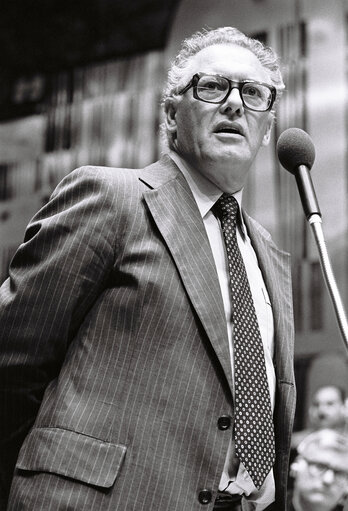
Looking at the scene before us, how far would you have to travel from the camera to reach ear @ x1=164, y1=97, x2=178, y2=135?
1842mm

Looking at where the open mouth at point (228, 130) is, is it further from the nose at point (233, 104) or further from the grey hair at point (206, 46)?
the grey hair at point (206, 46)

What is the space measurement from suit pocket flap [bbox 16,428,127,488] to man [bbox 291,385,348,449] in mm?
2051

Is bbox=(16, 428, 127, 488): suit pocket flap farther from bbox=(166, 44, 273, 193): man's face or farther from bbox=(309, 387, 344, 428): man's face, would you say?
Answer: bbox=(309, 387, 344, 428): man's face

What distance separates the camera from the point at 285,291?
1.85 meters

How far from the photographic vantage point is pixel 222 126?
170 cm

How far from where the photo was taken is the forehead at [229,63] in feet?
5.72

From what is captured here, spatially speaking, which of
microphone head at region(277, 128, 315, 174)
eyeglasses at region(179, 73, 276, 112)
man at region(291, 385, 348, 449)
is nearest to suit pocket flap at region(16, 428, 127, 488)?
microphone head at region(277, 128, 315, 174)

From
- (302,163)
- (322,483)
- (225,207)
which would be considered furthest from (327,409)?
(302,163)

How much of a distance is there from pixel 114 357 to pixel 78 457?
0.61 feet

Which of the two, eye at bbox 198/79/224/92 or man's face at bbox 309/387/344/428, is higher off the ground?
eye at bbox 198/79/224/92

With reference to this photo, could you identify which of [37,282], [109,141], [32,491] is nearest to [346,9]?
[109,141]

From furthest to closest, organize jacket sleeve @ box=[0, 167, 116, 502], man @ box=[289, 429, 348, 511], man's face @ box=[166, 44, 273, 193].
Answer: man @ box=[289, 429, 348, 511], man's face @ box=[166, 44, 273, 193], jacket sleeve @ box=[0, 167, 116, 502]

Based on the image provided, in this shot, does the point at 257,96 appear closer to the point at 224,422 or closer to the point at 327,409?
the point at 224,422

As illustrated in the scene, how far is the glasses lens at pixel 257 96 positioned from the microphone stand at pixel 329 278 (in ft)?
1.33
